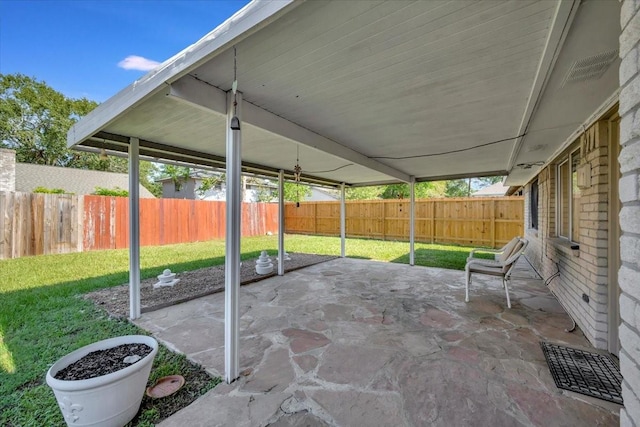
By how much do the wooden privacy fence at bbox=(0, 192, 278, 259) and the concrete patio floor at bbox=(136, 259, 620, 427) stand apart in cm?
635

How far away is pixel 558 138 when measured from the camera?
136 inches

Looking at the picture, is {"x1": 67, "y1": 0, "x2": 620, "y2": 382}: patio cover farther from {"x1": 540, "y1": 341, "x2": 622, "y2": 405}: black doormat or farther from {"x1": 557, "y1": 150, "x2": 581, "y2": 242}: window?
{"x1": 540, "y1": 341, "x2": 622, "y2": 405}: black doormat

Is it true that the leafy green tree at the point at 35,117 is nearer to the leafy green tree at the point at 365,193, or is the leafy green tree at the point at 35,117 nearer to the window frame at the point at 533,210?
the leafy green tree at the point at 365,193

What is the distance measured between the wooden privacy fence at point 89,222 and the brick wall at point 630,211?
34.3ft

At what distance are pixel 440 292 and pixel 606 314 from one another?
2058 millimetres

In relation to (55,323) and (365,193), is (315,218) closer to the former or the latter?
(365,193)

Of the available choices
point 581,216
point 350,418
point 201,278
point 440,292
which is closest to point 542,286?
point 440,292

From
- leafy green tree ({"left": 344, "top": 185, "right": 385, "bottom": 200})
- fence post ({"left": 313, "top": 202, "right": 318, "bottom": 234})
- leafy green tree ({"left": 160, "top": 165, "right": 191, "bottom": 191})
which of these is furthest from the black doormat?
leafy green tree ({"left": 344, "top": 185, "right": 385, "bottom": 200})

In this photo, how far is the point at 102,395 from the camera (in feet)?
5.10

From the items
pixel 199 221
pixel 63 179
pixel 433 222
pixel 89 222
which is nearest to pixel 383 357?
pixel 433 222

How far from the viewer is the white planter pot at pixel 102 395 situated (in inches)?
59.1

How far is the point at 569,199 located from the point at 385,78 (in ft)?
12.0

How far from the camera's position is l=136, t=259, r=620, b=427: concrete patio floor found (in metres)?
1.79

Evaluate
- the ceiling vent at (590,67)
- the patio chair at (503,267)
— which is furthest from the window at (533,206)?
the ceiling vent at (590,67)
